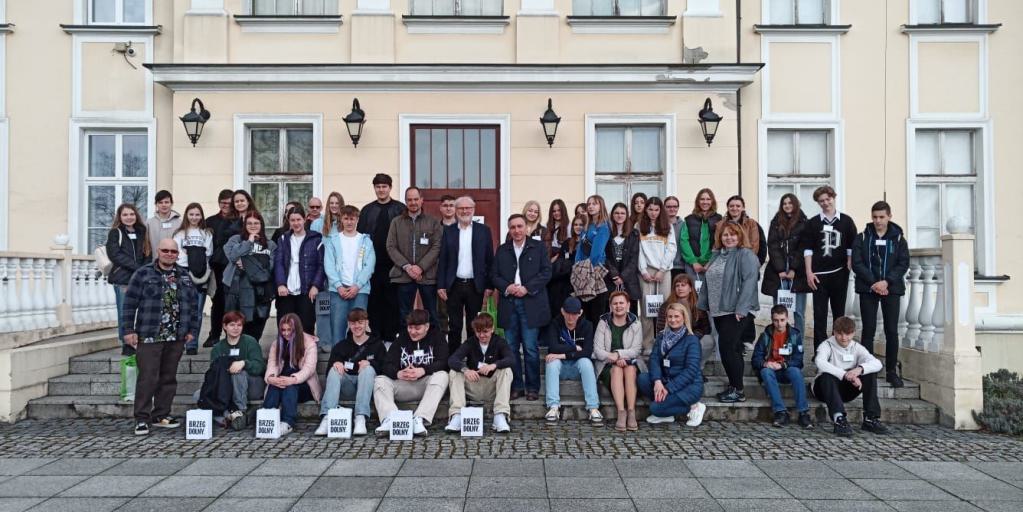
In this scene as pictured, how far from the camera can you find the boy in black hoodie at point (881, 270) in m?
7.02

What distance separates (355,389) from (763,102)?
7.36 meters

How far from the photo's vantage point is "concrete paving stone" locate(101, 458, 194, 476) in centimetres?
511

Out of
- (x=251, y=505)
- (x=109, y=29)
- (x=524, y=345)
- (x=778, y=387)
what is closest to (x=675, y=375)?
(x=778, y=387)

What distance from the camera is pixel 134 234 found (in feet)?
24.7

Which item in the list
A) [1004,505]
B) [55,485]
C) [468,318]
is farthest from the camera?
[468,318]

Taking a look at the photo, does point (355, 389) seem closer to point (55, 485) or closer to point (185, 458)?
point (185, 458)

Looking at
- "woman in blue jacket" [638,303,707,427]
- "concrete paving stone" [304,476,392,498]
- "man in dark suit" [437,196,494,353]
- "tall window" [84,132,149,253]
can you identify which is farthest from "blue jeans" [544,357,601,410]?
"tall window" [84,132,149,253]

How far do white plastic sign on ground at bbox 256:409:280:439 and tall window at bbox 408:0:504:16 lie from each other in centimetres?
661

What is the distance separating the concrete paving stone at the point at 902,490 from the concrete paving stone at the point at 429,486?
8.66 ft

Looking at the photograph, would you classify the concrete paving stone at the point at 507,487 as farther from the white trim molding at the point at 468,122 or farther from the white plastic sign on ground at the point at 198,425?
the white trim molding at the point at 468,122

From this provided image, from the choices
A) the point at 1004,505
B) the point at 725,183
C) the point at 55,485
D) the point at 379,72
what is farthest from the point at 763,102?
the point at 55,485

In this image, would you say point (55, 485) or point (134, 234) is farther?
point (134, 234)

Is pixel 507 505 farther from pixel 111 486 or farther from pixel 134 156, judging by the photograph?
pixel 134 156

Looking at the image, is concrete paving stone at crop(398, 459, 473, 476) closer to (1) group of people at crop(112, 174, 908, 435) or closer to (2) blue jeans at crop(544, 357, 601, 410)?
(1) group of people at crop(112, 174, 908, 435)
